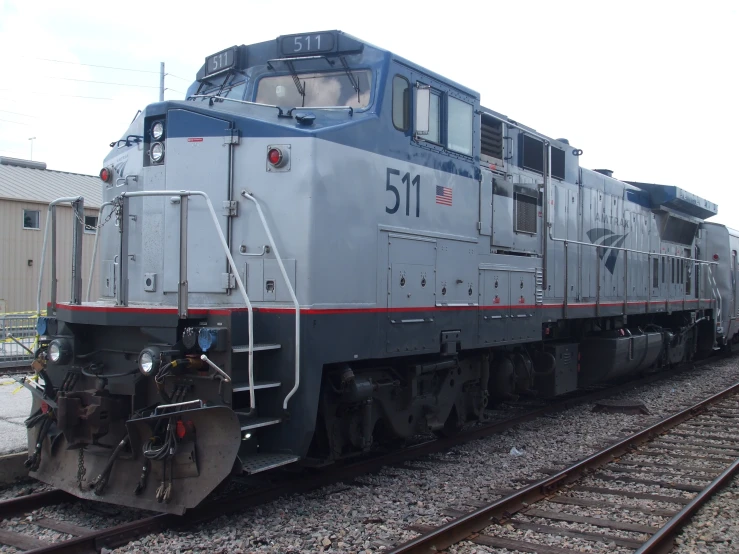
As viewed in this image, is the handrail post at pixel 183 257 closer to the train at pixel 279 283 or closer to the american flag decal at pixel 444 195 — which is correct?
the train at pixel 279 283

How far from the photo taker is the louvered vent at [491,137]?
8094 mm

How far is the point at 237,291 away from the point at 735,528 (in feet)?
14.6

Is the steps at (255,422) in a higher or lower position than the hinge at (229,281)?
lower

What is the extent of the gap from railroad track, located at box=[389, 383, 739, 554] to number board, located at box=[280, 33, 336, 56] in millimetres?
4264

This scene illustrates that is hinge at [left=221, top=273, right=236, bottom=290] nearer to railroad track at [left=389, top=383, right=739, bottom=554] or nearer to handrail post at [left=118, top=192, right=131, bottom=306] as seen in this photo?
handrail post at [left=118, top=192, right=131, bottom=306]

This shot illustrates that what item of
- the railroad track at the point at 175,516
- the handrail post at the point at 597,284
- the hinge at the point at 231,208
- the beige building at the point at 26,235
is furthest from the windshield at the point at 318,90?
the beige building at the point at 26,235

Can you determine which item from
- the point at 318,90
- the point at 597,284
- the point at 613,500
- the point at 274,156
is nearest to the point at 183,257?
the point at 274,156

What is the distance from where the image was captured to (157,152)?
5914mm

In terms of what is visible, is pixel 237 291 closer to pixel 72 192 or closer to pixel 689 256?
pixel 689 256

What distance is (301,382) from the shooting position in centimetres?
540

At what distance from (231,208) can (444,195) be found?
93.9 inches

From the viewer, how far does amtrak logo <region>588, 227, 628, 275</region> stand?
36.9 ft

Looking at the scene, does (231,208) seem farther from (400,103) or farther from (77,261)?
(400,103)

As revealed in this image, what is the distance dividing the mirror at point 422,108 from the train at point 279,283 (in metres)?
0.02
